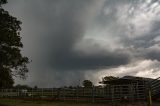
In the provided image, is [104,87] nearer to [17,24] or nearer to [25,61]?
[25,61]

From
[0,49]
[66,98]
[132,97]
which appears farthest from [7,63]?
[132,97]

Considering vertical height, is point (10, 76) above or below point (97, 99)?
above

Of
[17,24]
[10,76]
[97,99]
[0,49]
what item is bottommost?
[97,99]

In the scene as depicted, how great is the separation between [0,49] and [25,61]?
4305 millimetres

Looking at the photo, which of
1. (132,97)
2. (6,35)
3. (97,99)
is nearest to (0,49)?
(6,35)

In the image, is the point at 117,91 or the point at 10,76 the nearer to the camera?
the point at 117,91

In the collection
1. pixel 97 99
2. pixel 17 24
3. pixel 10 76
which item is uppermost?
pixel 17 24

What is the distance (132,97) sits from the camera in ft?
136

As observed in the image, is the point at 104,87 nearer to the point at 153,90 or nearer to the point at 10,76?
the point at 153,90

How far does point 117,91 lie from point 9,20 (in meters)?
17.2

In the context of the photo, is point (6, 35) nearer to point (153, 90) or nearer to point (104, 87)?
point (104, 87)

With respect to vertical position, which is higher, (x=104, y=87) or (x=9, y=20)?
(x=9, y=20)

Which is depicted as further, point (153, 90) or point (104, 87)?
point (104, 87)

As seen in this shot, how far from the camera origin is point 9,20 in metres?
42.5
